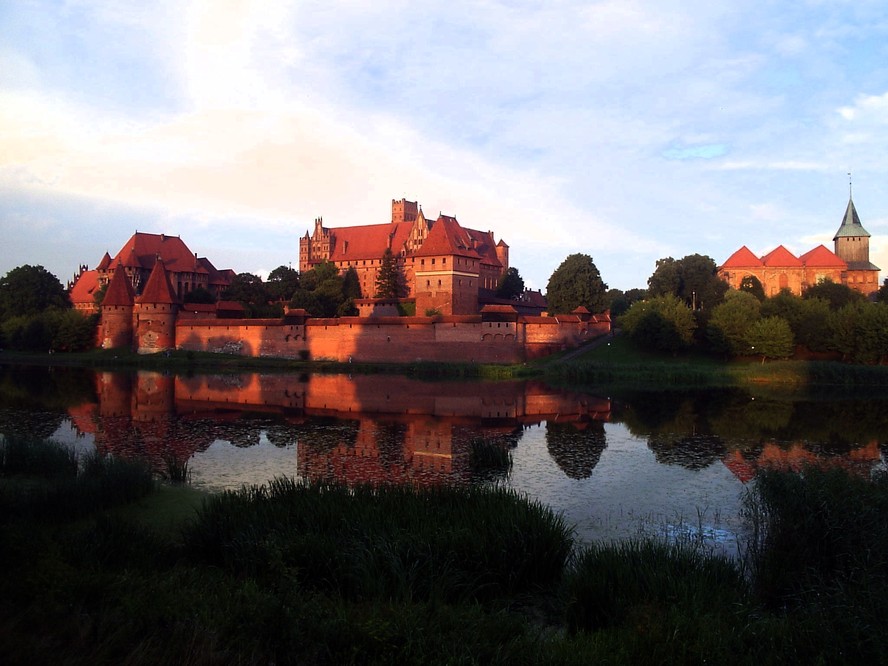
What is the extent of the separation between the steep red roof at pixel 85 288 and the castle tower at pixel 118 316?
13.9 meters

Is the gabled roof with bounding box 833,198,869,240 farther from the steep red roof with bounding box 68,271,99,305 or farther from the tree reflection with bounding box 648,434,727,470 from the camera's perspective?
the steep red roof with bounding box 68,271,99,305

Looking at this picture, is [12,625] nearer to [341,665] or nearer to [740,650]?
[341,665]

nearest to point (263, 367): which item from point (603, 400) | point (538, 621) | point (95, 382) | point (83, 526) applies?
point (95, 382)

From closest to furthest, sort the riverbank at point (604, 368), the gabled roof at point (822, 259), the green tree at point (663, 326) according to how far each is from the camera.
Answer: the riverbank at point (604, 368), the green tree at point (663, 326), the gabled roof at point (822, 259)

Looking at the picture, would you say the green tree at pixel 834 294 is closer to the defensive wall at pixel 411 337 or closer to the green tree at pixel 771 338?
the green tree at pixel 771 338

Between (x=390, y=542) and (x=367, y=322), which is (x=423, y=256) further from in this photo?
(x=390, y=542)

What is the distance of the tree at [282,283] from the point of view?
136 feet

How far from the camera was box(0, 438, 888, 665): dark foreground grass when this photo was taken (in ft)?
10.2

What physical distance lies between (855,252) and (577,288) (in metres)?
28.3

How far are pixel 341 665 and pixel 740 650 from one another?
189 centimetres

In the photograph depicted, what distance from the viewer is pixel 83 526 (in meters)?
5.50

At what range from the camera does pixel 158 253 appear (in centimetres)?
4506

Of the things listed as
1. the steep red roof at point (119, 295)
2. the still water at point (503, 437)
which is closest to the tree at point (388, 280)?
the steep red roof at point (119, 295)

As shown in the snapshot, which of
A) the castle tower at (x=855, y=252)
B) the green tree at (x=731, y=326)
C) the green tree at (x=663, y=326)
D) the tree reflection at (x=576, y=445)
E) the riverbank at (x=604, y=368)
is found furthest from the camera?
the castle tower at (x=855, y=252)
